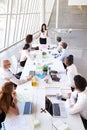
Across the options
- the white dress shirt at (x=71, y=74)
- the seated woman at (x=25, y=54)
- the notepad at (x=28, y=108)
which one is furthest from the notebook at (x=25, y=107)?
the seated woman at (x=25, y=54)

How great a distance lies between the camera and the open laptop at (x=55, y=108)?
2800 millimetres

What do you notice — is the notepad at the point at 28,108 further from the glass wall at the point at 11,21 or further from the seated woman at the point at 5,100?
the glass wall at the point at 11,21

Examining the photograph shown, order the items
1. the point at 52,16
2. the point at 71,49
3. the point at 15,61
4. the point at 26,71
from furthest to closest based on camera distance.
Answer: the point at 52,16
the point at 71,49
the point at 15,61
the point at 26,71

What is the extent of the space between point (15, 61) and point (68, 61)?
86.2 inches

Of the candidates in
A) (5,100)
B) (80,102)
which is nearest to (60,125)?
(80,102)

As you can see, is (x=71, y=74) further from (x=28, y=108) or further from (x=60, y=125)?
(x=60, y=125)

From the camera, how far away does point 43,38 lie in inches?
335

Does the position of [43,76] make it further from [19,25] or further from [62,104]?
[19,25]

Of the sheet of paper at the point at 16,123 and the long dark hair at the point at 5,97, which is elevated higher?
the long dark hair at the point at 5,97

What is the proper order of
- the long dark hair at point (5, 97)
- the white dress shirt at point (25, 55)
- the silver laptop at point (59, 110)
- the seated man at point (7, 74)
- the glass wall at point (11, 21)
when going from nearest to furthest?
the long dark hair at point (5, 97), the silver laptop at point (59, 110), the seated man at point (7, 74), the white dress shirt at point (25, 55), the glass wall at point (11, 21)

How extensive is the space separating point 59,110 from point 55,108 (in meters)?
0.07

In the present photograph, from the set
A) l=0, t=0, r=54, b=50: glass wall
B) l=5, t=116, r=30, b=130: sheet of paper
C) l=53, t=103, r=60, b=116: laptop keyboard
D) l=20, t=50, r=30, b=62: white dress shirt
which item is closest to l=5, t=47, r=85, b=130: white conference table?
l=5, t=116, r=30, b=130: sheet of paper

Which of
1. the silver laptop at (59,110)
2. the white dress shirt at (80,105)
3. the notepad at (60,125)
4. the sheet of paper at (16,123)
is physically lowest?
the sheet of paper at (16,123)

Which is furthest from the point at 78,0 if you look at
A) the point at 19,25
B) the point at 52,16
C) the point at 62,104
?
the point at 62,104
